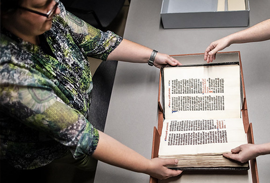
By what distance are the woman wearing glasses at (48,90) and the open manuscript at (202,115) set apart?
0.19 feet

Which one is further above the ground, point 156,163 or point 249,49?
point 249,49

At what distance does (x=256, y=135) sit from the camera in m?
0.84

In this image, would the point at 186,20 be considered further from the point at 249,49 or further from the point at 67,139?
the point at 67,139

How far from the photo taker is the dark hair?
0.62 meters

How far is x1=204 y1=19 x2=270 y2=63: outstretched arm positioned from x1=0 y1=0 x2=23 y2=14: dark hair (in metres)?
0.62

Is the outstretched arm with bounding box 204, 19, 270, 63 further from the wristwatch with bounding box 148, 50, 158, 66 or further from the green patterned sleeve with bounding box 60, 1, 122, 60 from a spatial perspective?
the green patterned sleeve with bounding box 60, 1, 122, 60

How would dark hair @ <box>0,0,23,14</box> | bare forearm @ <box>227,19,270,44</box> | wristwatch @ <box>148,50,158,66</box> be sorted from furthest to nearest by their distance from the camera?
wristwatch @ <box>148,50,158,66</box>, bare forearm @ <box>227,19,270,44</box>, dark hair @ <box>0,0,23,14</box>

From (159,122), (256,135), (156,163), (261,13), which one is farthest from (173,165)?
(261,13)

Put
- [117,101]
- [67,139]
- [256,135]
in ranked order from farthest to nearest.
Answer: [117,101] → [256,135] → [67,139]

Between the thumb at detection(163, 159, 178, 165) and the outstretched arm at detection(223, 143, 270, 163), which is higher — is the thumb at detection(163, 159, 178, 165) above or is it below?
below

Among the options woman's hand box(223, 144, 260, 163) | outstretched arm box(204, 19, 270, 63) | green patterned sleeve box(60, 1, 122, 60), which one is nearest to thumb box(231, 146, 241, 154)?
woman's hand box(223, 144, 260, 163)

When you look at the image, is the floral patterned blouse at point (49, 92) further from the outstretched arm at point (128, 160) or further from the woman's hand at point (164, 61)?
the woman's hand at point (164, 61)

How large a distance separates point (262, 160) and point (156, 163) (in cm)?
Result: 31

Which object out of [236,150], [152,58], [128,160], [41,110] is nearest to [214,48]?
[152,58]
